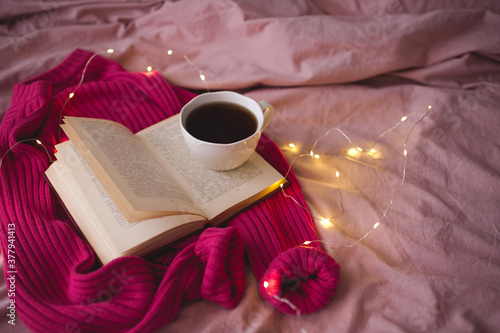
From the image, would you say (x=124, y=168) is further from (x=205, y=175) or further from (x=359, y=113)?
(x=359, y=113)

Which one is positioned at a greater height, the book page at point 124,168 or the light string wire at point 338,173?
the book page at point 124,168

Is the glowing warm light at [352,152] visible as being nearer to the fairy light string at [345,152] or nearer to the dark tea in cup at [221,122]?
the fairy light string at [345,152]

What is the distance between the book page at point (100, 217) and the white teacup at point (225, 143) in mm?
118

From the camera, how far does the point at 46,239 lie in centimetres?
57

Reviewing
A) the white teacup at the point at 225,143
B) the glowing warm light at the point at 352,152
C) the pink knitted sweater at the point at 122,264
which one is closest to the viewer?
the pink knitted sweater at the point at 122,264

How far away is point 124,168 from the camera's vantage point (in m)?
0.62

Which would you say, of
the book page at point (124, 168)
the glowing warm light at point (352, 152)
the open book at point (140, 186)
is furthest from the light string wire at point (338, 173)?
the book page at point (124, 168)

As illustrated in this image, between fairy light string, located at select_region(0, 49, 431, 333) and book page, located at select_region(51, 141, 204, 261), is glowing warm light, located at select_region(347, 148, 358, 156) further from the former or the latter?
book page, located at select_region(51, 141, 204, 261)

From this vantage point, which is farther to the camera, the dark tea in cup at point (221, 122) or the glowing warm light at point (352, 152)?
the glowing warm light at point (352, 152)

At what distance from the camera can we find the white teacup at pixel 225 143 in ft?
2.07

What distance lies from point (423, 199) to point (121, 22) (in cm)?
88

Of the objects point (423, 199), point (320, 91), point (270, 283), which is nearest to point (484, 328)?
point (423, 199)

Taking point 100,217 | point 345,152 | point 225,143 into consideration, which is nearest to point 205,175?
point 225,143

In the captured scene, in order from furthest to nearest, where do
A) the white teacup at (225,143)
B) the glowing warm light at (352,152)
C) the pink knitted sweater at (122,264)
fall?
1. the glowing warm light at (352,152)
2. the white teacup at (225,143)
3. the pink knitted sweater at (122,264)
